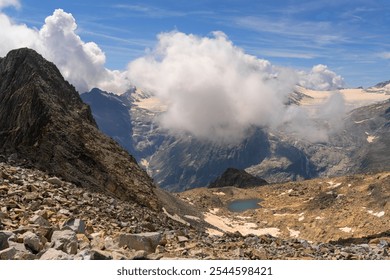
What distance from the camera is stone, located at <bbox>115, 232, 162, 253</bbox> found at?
63.0 feet

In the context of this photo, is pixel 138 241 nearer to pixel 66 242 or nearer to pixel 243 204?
pixel 66 242

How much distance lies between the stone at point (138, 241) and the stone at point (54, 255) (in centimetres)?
353

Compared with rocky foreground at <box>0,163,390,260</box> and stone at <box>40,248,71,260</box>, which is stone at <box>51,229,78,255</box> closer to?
rocky foreground at <box>0,163,390,260</box>

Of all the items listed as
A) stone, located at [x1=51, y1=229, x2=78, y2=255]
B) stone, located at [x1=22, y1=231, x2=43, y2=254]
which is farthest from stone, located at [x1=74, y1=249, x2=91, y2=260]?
stone, located at [x1=22, y1=231, x2=43, y2=254]

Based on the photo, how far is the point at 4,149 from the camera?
4694cm

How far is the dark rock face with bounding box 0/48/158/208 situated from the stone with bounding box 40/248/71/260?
28902 millimetres

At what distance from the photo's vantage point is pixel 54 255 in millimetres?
15617

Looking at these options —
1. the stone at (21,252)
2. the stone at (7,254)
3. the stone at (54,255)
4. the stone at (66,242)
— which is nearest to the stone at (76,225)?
the stone at (66,242)

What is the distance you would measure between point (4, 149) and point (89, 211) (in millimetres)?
22347

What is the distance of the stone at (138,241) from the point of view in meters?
19.2

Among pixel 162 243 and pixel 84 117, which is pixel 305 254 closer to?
pixel 162 243

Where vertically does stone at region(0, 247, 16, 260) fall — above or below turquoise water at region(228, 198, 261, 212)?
below

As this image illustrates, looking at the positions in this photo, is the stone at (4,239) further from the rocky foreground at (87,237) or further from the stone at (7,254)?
the stone at (7,254)
